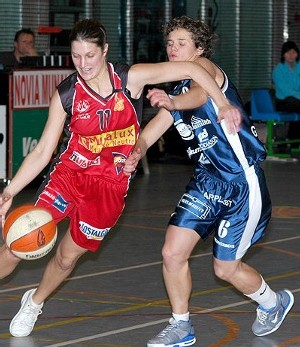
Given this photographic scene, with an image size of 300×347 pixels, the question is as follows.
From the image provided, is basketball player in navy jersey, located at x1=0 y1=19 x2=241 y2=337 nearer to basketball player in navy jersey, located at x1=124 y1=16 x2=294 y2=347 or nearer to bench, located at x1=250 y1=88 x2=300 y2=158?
basketball player in navy jersey, located at x1=124 y1=16 x2=294 y2=347

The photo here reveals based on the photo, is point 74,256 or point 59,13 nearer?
point 74,256

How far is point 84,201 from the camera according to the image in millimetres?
7418

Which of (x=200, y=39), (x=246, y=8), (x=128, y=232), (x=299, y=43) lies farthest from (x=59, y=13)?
(x=200, y=39)

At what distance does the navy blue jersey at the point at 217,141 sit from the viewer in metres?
7.13

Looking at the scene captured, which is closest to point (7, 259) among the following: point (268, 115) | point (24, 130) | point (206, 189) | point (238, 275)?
point (206, 189)

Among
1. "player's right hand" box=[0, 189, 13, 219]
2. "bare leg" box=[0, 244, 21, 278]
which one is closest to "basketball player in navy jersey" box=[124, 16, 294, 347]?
"player's right hand" box=[0, 189, 13, 219]

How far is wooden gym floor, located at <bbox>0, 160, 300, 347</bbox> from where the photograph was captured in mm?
7531

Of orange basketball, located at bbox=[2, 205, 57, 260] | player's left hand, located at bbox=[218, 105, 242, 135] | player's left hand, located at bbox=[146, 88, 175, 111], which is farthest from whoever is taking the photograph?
orange basketball, located at bbox=[2, 205, 57, 260]

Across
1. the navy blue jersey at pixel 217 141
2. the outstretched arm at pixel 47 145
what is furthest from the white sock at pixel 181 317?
the outstretched arm at pixel 47 145

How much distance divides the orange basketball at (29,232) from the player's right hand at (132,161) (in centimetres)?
58

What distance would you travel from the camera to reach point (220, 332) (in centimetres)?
765

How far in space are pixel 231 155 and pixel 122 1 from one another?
15.6 metres

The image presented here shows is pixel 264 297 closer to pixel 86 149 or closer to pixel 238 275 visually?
pixel 238 275

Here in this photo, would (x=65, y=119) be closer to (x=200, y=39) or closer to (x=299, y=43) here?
(x=200, y=39)
